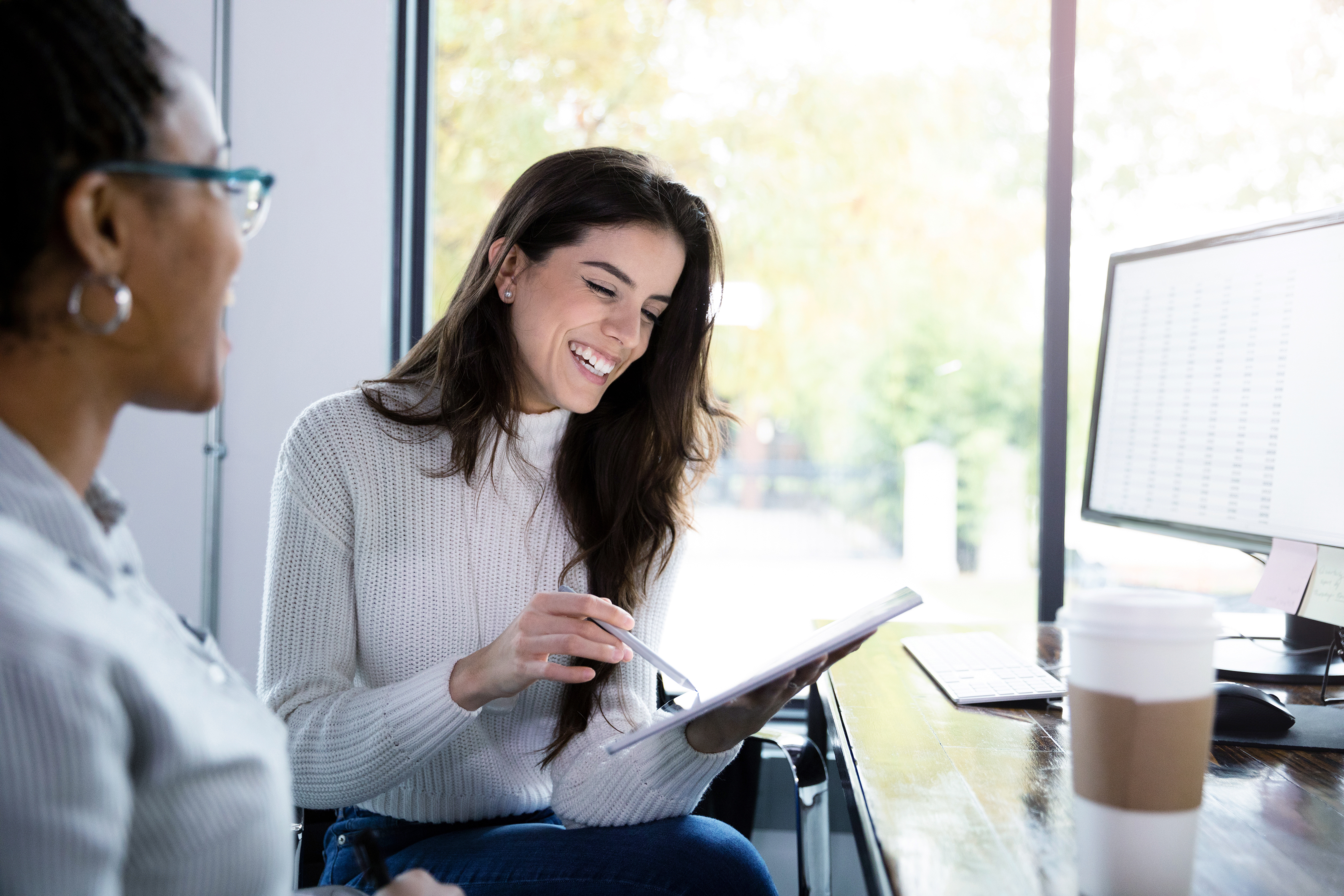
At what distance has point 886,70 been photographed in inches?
92.5

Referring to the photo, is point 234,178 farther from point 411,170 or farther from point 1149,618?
point 411,170

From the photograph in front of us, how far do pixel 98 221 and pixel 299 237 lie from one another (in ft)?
5.19

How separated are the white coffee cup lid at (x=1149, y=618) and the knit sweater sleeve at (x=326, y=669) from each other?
70 cm

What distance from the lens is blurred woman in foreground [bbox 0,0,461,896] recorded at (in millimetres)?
466

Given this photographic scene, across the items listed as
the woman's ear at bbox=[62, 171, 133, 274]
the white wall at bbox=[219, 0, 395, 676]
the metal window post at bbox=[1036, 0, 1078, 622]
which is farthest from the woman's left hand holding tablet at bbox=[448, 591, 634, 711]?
the metal window post at bbox=[1036, 0, 1078, 622]

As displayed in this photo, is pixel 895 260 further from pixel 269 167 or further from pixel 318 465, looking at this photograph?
pixel 318 465

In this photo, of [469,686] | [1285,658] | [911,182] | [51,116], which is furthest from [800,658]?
[911,182]

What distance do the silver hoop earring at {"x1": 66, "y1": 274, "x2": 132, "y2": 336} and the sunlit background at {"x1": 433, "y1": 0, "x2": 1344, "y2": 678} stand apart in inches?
62.0

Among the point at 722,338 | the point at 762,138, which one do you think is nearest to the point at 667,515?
the point at 722,338

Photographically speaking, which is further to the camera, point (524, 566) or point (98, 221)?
point (524, 566)

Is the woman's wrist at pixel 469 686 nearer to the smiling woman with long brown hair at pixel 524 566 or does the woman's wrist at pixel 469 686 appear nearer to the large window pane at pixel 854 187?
the smiling woman with long brown hair at pixel 524 566

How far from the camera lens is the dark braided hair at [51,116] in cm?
53

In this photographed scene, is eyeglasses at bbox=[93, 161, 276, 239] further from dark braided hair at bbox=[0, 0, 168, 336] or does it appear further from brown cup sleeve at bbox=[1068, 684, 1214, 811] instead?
brown cup sleeve at bbox=[1068, 684, 1214, 811]

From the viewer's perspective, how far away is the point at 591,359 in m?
1.36
